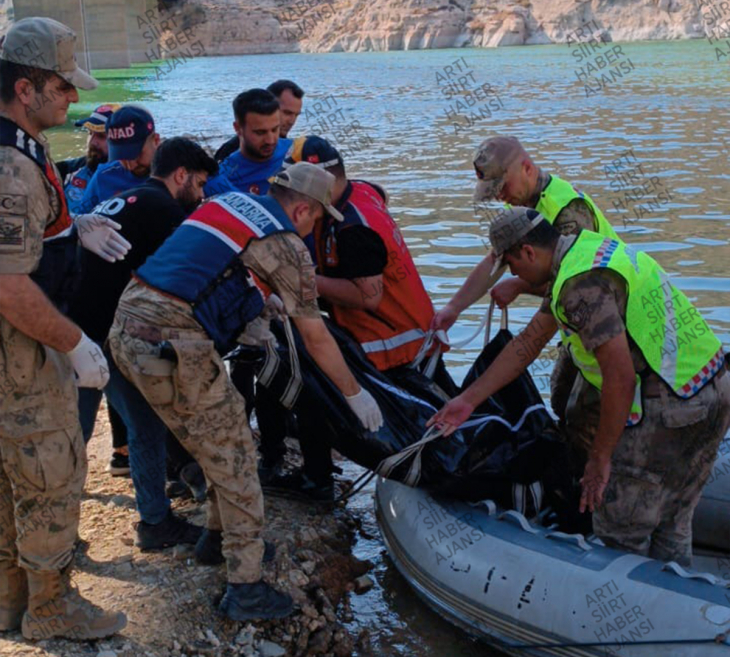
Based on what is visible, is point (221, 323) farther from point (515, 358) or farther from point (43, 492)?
point (515, 358)

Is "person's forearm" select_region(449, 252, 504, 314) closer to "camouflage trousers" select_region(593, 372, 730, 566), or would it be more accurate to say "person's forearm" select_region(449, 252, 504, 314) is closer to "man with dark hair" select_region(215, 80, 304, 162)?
"camouflage trousers" select_region(593, 372, 730, 566)

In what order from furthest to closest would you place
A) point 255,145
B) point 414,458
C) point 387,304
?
point 255,145, point 387,304, point 414,458

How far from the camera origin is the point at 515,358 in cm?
415

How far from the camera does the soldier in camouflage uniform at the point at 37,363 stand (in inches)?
122

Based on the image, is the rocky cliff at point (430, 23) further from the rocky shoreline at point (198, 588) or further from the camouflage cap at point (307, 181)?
the camouflage cap at point (307, 181)

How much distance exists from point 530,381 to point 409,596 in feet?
3.83

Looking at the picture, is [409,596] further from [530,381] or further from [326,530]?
[530,381]

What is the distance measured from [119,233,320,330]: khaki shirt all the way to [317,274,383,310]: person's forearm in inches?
30.1

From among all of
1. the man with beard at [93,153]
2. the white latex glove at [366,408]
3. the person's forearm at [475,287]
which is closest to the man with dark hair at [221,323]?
the white latex glove at [366,408]

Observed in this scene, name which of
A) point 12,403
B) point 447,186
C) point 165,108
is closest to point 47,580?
point 12,403

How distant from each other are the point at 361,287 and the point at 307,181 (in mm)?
729

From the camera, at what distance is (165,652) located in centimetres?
369

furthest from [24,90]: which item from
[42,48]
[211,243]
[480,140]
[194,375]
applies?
[480,140]

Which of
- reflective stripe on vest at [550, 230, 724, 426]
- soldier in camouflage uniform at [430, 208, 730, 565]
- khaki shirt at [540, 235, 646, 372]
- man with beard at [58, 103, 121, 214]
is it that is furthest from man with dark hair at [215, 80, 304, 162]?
khaki shirt at [540, 235, 646, 372]
